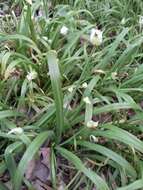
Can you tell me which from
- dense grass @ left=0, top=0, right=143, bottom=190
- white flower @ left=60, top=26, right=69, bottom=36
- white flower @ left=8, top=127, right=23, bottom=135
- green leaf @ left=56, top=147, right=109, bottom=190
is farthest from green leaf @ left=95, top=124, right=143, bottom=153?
white flower @ left=60, top=26, right=69, bottom=36

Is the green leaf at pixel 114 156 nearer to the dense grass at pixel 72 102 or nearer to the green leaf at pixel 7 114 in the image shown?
the dense grass at pixel 72 102

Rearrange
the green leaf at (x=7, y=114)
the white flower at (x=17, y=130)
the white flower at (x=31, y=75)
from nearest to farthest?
the white flower at (x=17, y=130)
the green leaf at (x=7, y=114)
the white flower at (x=31, y=75)

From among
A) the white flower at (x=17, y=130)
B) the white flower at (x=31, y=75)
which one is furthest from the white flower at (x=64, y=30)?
the white flower at (x=17, y=130)

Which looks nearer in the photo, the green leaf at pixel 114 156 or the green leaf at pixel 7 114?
the green leaf at pixel 114 156

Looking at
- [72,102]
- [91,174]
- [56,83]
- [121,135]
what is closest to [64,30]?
[72,102]

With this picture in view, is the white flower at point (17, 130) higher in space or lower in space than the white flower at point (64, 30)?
lower

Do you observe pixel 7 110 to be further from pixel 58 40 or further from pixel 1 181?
pixel 58 40

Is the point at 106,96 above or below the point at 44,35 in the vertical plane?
below

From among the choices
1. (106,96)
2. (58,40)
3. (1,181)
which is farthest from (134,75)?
(1,181)

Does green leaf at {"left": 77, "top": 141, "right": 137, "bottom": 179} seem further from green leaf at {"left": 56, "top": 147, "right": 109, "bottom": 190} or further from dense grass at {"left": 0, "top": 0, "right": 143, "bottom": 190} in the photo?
green leaf at {"left": 56, "top": 147, "right": 109, "bottom": 190}
